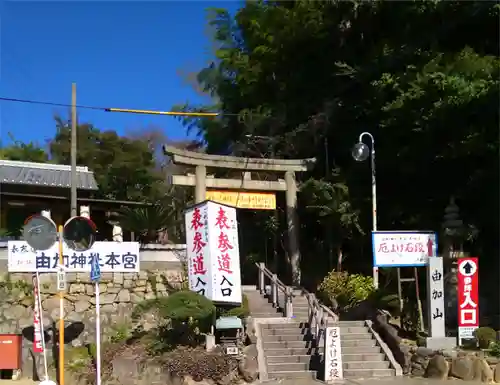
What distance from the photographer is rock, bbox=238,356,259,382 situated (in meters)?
12.1

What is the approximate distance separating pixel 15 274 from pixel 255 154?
10.2 meters

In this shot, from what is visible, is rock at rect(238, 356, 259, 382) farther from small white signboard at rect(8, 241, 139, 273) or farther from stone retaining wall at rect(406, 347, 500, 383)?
small white signboard at rect(8, 241, 139, 273)

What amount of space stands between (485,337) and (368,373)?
9.92ft

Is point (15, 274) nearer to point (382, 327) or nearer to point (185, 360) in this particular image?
point (185, 360)

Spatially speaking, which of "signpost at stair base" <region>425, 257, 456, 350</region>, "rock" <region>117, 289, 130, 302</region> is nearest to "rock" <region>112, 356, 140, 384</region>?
"rock" <region>117, 289, 130, 302</region>

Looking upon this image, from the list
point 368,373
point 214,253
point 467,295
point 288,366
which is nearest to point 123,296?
point 214,253

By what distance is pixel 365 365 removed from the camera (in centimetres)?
1298

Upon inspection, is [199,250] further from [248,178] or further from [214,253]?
[248,178]

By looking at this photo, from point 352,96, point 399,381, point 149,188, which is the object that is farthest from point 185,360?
point 149,188

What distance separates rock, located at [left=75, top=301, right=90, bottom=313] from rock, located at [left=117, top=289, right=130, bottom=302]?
2.87ft

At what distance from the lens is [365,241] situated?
1944cm

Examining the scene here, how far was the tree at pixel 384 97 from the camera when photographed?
1600 cm

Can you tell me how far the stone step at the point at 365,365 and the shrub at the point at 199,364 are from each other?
2.64 metres

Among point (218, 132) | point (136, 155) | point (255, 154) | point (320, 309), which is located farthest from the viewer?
point (136, 155)
